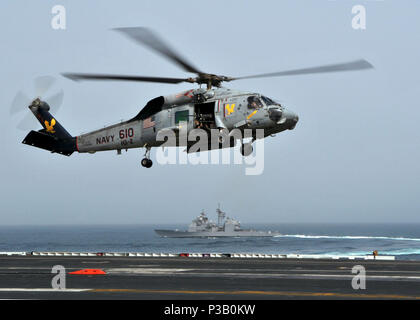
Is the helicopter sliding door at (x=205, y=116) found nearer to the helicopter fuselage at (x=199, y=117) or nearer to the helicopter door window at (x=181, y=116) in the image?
the helicopter fuselage at (x=199, y=117)

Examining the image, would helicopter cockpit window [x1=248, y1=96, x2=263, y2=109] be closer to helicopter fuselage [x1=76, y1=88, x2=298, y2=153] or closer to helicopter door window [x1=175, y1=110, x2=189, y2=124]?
helicopter fuselage [x1=76, y1=88, x2=298, y2=153]

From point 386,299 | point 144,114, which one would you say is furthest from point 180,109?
point 386,299

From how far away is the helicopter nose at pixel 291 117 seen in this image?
26688 mm

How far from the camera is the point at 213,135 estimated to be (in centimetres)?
2752

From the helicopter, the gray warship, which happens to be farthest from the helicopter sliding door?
the gray warship

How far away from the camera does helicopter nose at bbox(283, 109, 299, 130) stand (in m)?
26.7

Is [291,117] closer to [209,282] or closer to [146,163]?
[146,163]

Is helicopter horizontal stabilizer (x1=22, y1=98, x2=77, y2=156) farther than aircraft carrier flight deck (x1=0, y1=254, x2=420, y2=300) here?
Yes

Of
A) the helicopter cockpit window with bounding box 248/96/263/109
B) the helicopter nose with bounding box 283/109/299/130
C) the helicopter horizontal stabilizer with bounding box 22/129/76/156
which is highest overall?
the helicopter cockpit window with bounding box 248/96/263/109

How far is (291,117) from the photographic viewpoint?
26797 mm

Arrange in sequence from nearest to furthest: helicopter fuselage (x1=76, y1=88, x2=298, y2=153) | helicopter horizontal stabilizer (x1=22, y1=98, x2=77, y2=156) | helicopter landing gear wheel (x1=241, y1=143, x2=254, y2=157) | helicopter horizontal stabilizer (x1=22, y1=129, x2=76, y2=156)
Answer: helicopter fuselage (x1=76, y1=88, x2=298, y2=153)
helicopter landing gear wheel (x1=241, y1=143, x2=254, y2=157)
helicopter horizontal stabilizer (x1=22, y1=98, x2=77, y2=156)
helicopter horizontal stabilizer (x1=22, y1=129, x2=76, y2=156)

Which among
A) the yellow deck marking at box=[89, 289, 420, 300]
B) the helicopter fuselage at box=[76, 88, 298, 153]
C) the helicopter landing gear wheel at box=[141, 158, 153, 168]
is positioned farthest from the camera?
the helicopter landing gear wheel at box=[141, 158, 153, 168]

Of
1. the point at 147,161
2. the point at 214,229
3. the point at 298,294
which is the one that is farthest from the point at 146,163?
the point at 214,229

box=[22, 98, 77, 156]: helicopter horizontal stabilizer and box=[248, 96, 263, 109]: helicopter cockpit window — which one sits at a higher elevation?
box=[248, 96, 263, 109]: helicopter cockpit window
